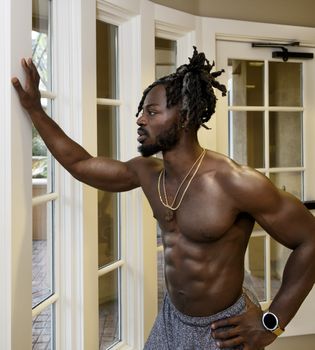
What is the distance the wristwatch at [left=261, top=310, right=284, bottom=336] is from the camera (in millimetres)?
1602

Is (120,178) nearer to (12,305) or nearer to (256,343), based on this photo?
(12,305)

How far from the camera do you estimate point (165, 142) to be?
5.24 ft

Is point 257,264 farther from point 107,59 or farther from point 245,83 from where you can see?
point 107,59

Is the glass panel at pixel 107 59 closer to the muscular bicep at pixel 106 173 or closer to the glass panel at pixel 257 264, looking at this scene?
the muscular bicep at pixel 106 173

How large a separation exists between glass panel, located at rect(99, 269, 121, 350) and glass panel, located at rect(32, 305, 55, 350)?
0.35 meters

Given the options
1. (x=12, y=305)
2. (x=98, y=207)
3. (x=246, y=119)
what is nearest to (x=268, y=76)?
(x=246, y=119)

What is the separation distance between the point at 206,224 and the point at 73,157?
20.8 inches

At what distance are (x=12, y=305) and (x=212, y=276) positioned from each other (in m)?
0.60

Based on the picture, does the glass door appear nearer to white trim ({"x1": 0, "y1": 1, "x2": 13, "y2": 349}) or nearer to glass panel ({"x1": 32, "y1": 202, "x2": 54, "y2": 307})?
glass panel ({"x1": 32, "y1": 202, "x2": 54, "y2": 307})

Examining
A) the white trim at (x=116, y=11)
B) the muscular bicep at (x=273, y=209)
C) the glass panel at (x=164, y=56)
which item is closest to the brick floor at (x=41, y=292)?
the muscular bicep at (x=273, y=209)

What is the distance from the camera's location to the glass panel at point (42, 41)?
1732 mm

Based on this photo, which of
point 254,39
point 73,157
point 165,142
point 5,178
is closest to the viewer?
point 5,178

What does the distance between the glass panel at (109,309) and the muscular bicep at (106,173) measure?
0.57m

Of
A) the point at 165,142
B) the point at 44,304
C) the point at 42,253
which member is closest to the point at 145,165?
the point at 165,142
